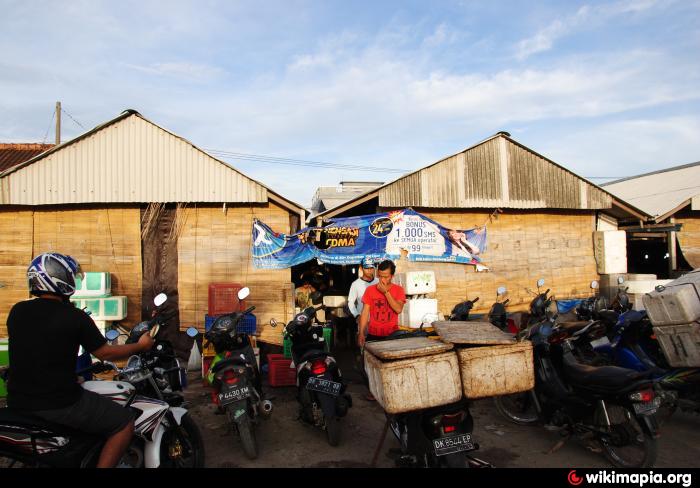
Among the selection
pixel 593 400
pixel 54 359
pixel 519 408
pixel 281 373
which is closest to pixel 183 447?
pixel 54 359

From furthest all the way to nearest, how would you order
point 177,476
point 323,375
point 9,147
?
point 9,147
point 323,375
point 177,476

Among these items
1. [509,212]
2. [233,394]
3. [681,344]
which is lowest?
[233,394]

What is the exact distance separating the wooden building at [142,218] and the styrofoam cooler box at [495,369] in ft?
20.5

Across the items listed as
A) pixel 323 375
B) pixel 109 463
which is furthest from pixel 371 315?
pixel 109 463

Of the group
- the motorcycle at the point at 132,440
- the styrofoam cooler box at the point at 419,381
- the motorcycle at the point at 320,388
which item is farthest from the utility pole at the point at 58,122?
the styrofoam cooler box at the point at 419,381

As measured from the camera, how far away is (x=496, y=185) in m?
10.9

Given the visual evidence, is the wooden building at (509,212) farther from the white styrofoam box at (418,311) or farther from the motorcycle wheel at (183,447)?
the motorcycle wheel at (183,447)

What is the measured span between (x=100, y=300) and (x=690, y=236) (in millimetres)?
15041

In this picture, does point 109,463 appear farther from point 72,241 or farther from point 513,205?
point 513,205

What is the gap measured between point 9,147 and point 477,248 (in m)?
18.0

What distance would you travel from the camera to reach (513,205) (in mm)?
10977

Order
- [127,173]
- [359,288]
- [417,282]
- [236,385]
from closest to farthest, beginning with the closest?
[236,385]
[359,288]
[127,173]
[417,282]

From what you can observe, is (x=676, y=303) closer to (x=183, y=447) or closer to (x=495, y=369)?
(x=495, y=369)

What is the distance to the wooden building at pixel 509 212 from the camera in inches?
408
